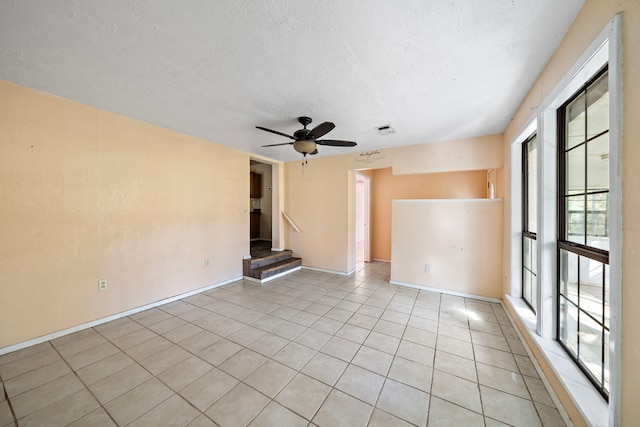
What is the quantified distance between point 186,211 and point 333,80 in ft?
→ 9.94

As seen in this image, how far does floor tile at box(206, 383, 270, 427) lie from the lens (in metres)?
1.48

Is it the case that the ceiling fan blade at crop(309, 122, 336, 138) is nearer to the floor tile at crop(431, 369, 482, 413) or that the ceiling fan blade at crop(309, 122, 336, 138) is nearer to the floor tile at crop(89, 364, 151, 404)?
the floor tile at crop(431, 369, 482, 413)

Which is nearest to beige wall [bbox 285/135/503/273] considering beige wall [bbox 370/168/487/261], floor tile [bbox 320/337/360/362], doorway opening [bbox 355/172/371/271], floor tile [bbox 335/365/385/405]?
doorway opening [bbox 355/172/371/271]

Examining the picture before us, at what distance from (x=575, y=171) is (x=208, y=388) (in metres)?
3.26

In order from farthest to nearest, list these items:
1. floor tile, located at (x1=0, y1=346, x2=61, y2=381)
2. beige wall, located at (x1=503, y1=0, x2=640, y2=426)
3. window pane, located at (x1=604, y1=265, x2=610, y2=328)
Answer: floor tile, located at (x1=0, y1=346, x2=61, y2=381) → window pane, located at (x1=604, y1=265, x2=610, y2=328) → beige wall, located at (x1=503, y1=0, x2=640, y2=426)

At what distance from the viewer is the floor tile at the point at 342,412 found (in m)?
1.46

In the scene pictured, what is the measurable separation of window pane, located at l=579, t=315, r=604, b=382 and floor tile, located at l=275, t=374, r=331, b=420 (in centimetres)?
177

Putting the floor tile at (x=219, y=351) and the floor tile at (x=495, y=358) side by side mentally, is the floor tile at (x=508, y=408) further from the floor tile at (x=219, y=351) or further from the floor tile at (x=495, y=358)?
the floor tile at (x=219, y=351)

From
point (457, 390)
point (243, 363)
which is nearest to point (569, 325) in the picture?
point (457, 390)

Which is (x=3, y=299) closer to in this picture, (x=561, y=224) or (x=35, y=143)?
(x=35, y=143)

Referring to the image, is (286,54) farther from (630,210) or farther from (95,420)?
(95,420)

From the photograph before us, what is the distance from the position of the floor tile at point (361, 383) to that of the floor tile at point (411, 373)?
0.51ft

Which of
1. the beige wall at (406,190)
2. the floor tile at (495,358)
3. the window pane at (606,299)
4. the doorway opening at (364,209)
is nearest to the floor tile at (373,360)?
the floor tile at (495,358)

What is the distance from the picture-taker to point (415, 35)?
155 cm
